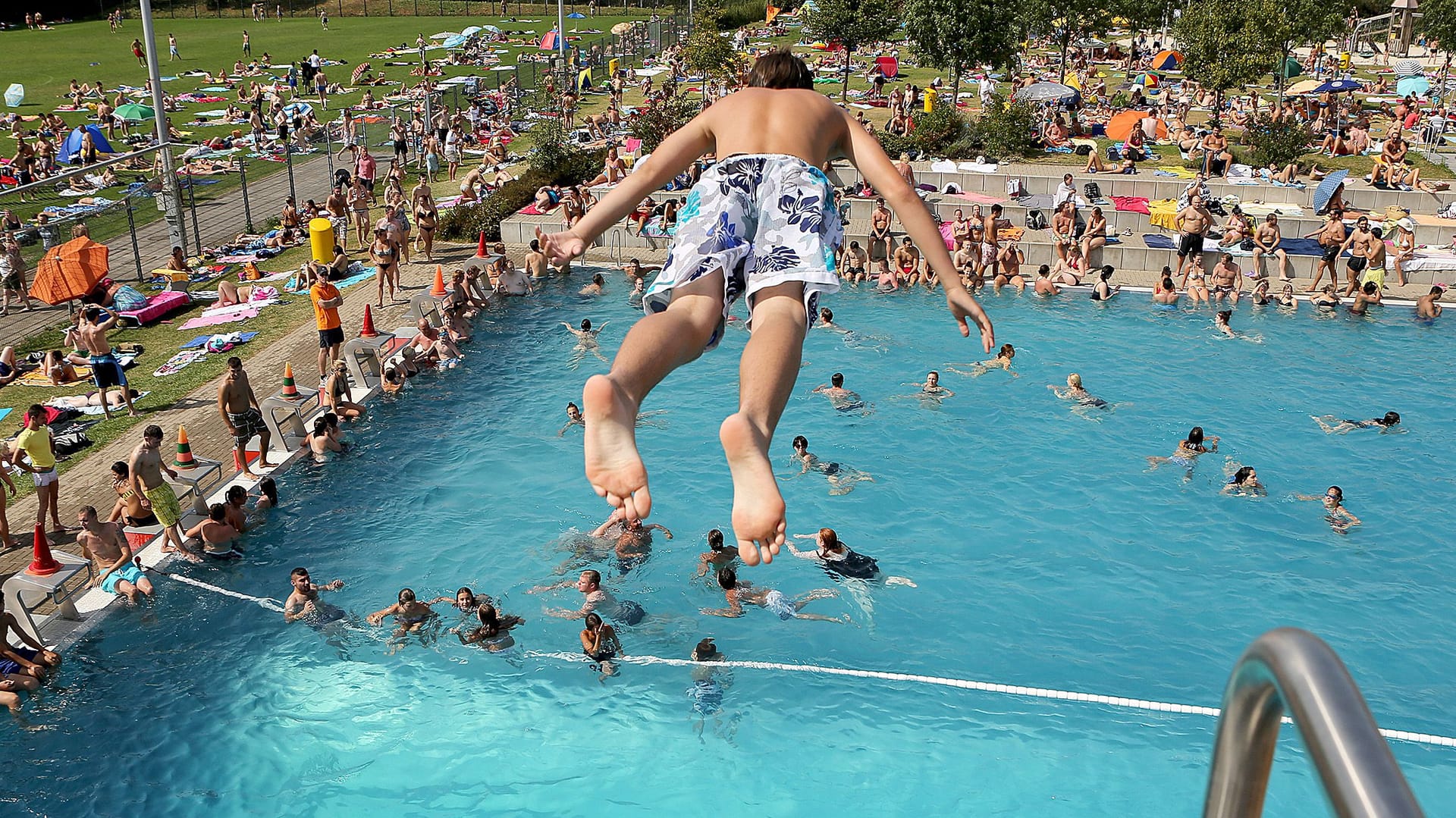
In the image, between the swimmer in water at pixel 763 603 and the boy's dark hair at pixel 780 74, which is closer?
the boy's dark hair at pixel 780 74

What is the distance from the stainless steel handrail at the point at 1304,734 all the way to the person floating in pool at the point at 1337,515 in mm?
14397

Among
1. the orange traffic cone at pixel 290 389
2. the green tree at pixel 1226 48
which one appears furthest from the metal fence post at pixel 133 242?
the green tree at pixel 1226 48

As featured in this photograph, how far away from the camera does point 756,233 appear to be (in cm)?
479

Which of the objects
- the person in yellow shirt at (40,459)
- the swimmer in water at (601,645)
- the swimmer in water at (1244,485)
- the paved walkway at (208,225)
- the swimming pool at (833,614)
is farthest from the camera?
the paved walkway at (208,225)

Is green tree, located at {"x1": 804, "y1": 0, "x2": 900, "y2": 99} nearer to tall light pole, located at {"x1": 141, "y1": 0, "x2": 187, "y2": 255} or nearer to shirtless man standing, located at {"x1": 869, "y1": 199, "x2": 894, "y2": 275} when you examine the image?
shirtless man standing, located at {"x1": 869, "y1": 199, "x2": 894, "y2": 275}

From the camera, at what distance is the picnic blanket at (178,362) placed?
17328 millimetres

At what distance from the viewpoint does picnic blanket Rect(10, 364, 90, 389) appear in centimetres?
1666

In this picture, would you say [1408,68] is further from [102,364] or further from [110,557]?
[110,557]

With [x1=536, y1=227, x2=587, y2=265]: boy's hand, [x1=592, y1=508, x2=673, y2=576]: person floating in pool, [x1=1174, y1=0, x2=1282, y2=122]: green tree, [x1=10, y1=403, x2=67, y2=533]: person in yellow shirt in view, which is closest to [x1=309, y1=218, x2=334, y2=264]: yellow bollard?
[x1=10, y1=403, x2=67, y2=533]: person in yellow shirt

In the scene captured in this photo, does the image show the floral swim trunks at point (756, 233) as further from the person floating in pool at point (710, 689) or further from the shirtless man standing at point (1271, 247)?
the shirtless man standing at point (1271, 247)

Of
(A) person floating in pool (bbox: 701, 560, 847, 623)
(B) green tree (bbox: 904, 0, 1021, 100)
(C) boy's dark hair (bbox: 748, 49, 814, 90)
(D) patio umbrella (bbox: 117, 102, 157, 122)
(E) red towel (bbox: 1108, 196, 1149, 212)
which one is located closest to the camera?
(C) boy's dark hair (bbox: 748, 49, 814, 90)

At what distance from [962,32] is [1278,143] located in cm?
921

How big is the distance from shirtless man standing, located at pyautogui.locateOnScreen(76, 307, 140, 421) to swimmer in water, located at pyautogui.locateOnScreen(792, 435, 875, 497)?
9.06m

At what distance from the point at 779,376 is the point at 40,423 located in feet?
37.3
